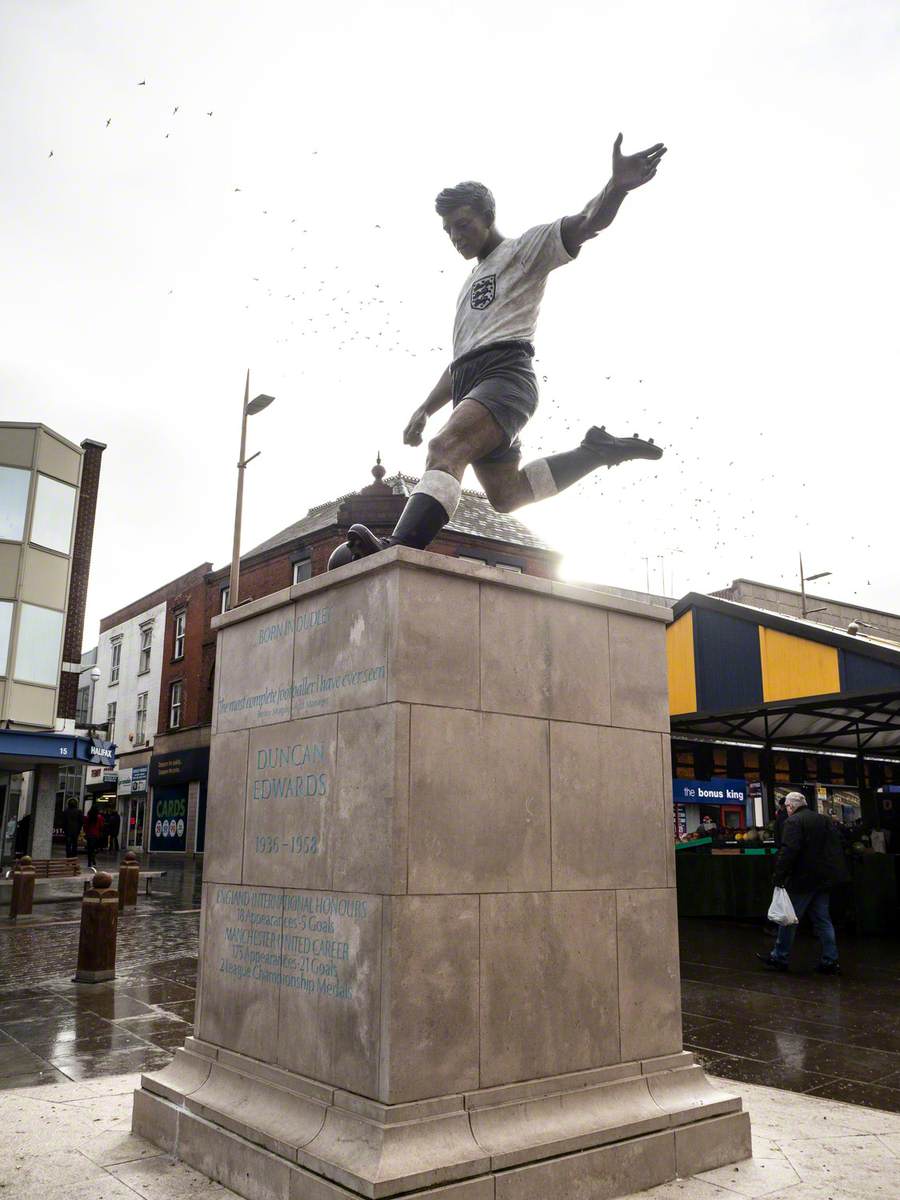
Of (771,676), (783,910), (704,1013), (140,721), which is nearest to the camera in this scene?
(704,1013)

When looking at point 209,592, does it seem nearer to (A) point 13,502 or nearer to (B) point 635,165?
(A) point 13,502


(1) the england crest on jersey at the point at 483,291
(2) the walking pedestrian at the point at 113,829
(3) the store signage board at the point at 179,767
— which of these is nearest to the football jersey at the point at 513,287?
(1) the england crest on jersey at the point at 483,291

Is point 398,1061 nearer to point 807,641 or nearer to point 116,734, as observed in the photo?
point 807,641

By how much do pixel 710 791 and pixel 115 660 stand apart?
31.1 meters

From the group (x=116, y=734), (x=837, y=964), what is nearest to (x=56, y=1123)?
(x=837, y=964)

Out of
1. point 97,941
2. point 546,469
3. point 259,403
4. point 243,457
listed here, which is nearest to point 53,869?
point 243,457

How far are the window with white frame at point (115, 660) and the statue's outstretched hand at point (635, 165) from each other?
46.8 metres

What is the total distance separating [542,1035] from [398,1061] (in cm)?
77

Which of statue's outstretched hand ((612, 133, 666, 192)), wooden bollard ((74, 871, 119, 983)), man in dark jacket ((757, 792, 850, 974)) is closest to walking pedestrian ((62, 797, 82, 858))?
wooden bollard ((74, 871, 119, 983))

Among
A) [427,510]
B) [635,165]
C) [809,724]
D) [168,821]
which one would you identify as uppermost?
[635,165]

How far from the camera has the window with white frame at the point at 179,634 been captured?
136 ft

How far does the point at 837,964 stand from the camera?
34.6 feet

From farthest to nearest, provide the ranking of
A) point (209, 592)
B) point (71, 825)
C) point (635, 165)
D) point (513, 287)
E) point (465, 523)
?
point (209, 592)
point (465, 523)
point (71, 825)
point (513, 287)
point (635, 165)

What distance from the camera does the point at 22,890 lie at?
1546 cm
